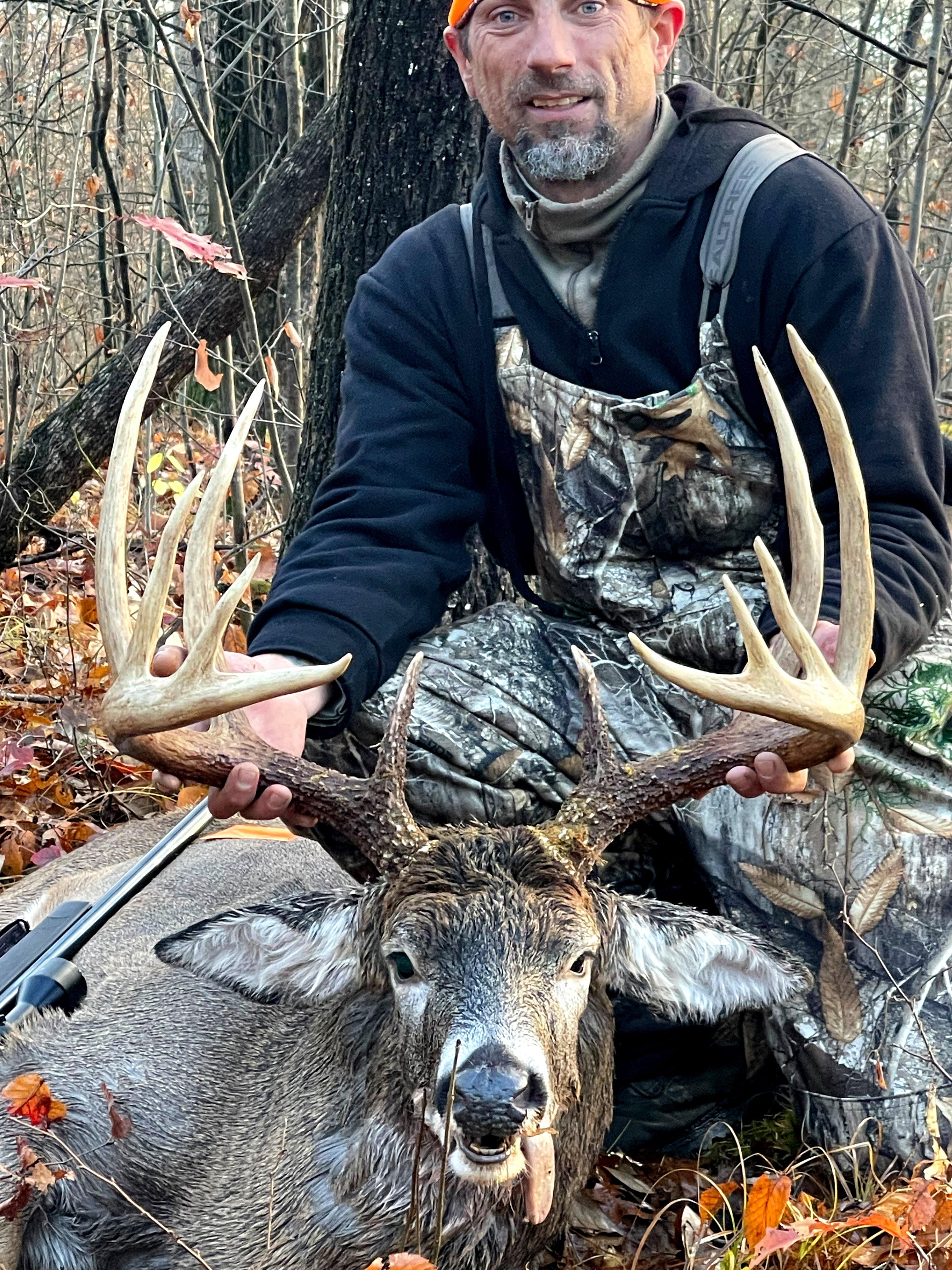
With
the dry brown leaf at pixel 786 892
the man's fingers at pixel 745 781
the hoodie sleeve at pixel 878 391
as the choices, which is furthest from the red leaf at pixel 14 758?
the man's fingers at pixel 745 781

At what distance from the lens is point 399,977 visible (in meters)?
3.15

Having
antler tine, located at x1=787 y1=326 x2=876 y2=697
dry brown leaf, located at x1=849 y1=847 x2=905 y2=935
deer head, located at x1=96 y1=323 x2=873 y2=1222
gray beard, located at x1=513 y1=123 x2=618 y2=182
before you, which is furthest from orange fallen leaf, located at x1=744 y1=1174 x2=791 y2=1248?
gray beard, located at x1=513 y1=123 x2=618 y2=182

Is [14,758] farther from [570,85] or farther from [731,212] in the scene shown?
[731,212]

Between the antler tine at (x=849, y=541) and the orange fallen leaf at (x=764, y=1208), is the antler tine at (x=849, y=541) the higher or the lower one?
the higher one

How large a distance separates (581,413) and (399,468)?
22.4 inches

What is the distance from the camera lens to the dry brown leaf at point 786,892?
3943 mm

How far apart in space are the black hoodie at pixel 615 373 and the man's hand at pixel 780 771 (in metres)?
0.11

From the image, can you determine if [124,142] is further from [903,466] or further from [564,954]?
[564,954]

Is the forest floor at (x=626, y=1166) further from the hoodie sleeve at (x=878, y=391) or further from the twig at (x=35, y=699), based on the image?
the hoodie sleeve at (x=878, y=391)

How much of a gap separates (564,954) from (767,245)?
202cm

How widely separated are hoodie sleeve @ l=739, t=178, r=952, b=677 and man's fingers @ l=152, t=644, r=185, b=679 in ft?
4.65

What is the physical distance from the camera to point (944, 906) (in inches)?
150

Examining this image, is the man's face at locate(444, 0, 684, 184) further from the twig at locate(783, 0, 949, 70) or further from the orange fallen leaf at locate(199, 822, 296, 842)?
the twig at locate(783, 0, 949, 70)

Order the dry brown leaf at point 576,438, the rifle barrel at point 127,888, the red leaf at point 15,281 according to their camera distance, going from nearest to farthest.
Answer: the rifle barrel at point 127,888, the dry brown leaf at point 576,438, the red leaf at point 15,281
